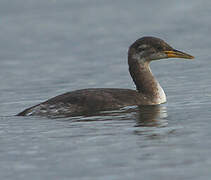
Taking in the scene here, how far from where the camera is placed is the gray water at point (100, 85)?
11.1 metres

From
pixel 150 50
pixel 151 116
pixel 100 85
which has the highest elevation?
pixel 150 50

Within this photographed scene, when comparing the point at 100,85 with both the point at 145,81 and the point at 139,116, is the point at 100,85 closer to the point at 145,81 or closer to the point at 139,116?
the point at 145,81

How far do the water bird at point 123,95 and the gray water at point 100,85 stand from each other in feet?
1.13

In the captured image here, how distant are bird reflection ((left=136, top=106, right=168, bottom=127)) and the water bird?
0.40 metres

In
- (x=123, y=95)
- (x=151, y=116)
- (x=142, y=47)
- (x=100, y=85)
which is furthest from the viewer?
(x=100, y=85)

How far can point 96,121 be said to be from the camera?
47.9 feet

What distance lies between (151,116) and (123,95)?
1419 mm

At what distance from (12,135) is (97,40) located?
48.9ft

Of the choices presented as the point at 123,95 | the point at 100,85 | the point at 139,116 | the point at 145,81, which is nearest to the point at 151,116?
the point at 139,116

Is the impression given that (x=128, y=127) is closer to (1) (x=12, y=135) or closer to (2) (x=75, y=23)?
(1) (x=12, y=135)

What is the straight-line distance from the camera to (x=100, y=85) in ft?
67.7

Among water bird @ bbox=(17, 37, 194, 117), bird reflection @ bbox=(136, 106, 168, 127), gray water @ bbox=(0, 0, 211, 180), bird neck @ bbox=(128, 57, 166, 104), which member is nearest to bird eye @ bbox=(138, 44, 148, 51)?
water bird @ bbox=(17, 37, 194, 117)

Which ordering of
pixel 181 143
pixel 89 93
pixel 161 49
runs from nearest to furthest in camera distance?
1. pixel 181 143
2. pixel 89 93
3. pixel 161 49

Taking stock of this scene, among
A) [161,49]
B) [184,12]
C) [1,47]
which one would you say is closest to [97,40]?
[1,47]
